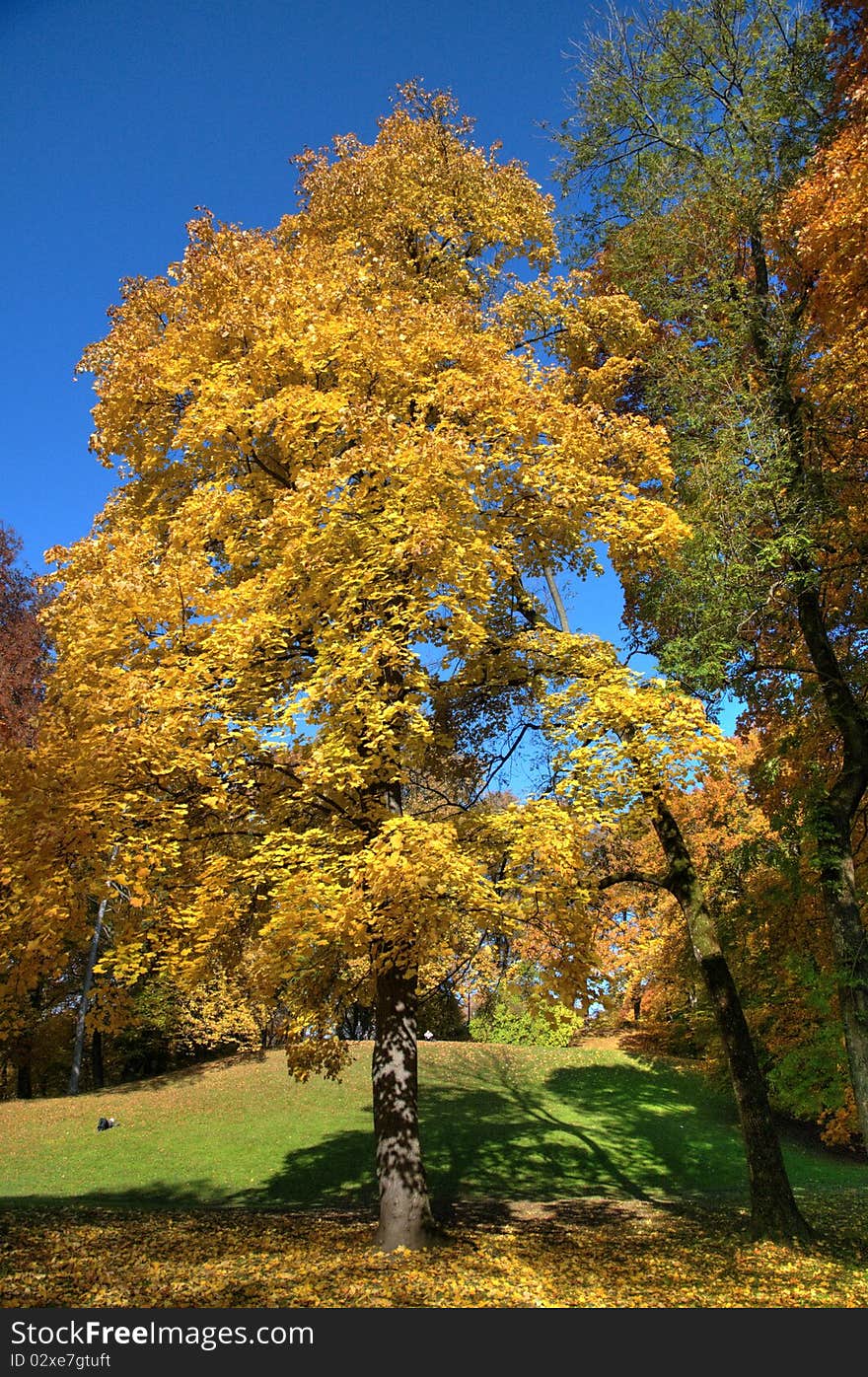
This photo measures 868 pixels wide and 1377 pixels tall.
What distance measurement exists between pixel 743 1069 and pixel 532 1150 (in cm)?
941

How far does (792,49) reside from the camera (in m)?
10.8

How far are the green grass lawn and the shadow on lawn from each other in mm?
52

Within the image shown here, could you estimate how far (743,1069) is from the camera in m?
9.09

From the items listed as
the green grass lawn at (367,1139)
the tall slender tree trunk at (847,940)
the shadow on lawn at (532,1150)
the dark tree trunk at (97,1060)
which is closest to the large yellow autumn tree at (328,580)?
the tall slender tree trunk at (847,940)

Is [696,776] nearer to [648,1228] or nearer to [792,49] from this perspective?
[648,1228]

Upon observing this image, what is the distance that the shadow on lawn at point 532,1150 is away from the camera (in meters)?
13.8

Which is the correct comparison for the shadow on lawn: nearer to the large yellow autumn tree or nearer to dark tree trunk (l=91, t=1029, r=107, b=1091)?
the large yellow autumn tree

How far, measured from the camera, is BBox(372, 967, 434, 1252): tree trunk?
817 centimetres

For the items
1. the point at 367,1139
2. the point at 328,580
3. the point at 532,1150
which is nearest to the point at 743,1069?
the point at 328,580

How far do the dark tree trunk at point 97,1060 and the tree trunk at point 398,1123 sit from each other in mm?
20298

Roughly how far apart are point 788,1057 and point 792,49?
50.9 feet

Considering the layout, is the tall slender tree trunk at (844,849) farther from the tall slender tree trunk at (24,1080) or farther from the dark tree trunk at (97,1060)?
the tall slender tree trunk at (24,1080)

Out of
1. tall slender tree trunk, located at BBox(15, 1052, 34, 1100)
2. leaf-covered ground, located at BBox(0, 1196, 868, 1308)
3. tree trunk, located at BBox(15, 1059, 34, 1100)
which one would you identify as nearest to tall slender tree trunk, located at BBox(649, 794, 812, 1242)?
leaf-covered ground, located at BBox(0, 1196, 868, 1308)

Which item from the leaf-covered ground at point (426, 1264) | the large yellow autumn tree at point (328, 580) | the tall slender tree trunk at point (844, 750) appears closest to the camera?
the leaf-covered ground at point (426, 1264)
